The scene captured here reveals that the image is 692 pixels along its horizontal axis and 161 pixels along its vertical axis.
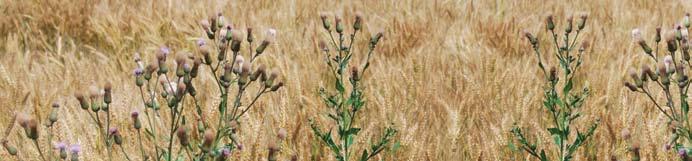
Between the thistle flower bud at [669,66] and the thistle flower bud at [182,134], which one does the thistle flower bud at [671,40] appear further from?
the thistle flower bud at [182,134]

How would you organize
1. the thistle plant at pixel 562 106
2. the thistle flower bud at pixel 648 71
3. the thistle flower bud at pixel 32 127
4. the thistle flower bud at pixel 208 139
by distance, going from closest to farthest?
the thistle flower bud at pixel 208 139
the thistle flower bud at pixel 32 127
the thistle flower bud at pixel 648 71
the thistle plant at pixel 562 106

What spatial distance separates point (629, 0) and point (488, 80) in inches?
72.3

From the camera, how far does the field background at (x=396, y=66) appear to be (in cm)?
218

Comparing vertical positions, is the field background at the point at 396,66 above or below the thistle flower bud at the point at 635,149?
above

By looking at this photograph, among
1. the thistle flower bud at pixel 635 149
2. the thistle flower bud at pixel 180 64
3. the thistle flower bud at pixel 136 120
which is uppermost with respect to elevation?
the thistle flower bud at pixel 180 64

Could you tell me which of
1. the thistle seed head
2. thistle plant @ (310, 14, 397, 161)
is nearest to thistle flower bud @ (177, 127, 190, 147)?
thistle plant @ (310, 14, 397, 161)

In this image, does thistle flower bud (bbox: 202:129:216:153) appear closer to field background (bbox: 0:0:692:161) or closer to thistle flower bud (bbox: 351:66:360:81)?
thistle flower bud (bbox: 351:66:360:81)

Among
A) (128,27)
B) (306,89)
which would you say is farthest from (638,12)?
(128,27)

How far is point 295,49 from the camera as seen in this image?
3254 mm

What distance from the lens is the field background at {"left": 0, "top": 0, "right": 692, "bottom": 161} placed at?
85.8 inches

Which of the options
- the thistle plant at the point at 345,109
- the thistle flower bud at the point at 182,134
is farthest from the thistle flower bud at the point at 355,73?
the thistle flower bud at the point at 182,134

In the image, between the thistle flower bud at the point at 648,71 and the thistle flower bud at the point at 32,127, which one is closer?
the thistle flower bud at the point at 32,127

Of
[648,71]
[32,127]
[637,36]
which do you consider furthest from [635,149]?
[32,127]

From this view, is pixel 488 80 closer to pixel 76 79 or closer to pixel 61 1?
pixel 76 79
